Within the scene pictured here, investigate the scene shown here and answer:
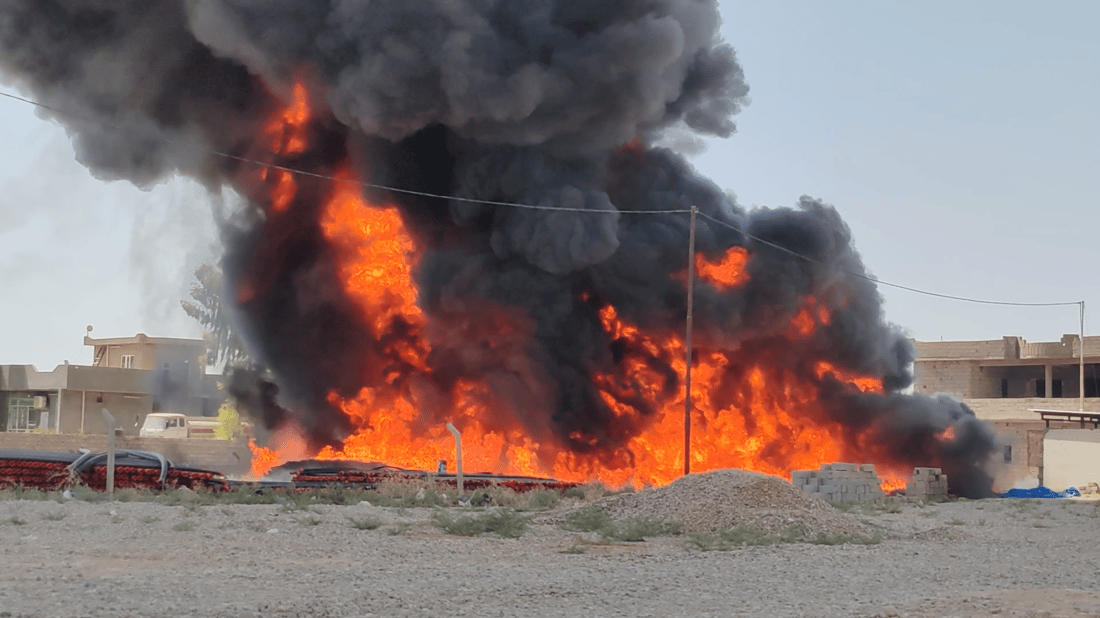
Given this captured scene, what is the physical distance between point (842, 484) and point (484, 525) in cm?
1500

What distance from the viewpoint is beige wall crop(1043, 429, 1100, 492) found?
1786 inches

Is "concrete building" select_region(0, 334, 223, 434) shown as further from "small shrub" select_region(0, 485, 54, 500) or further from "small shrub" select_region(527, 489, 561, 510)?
"small shrub" select_region(527, 489, 561, 510)

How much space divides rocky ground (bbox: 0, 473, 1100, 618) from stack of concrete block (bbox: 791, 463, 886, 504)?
7.15 metres

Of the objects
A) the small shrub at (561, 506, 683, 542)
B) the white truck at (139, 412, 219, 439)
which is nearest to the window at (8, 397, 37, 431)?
the white truck at (139, 412, 219, 439)

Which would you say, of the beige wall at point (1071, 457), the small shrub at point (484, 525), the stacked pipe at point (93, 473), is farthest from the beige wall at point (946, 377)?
the small shrub at point (484, 525)

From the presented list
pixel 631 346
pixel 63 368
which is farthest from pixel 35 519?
pixel 63 368

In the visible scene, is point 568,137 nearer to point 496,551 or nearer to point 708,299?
point 708,299

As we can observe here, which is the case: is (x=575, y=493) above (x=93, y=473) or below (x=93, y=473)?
below

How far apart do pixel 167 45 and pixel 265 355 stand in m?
10.4

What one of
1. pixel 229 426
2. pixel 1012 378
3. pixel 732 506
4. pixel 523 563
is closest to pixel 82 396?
pixel 229 426

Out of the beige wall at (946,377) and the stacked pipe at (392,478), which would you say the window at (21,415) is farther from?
the beige wall at (946,377)

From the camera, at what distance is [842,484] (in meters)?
32.0

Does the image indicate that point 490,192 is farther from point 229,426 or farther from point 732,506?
point 229,426

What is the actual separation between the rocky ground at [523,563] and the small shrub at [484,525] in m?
0.19
